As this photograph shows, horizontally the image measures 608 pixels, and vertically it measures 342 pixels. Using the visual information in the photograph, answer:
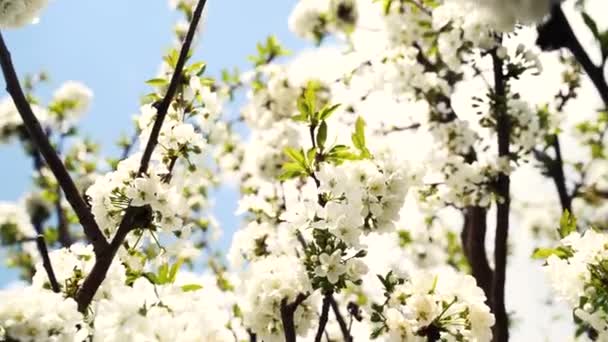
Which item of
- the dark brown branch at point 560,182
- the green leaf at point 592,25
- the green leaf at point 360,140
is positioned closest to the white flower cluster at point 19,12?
the green leaf at point 360,140

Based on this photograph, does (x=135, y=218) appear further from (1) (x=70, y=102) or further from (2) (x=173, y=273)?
(1) (x=70, y=102)

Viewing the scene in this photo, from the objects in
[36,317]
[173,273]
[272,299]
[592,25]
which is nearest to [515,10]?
[592,25]

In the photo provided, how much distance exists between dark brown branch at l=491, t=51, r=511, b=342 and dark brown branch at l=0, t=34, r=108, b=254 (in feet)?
7.56

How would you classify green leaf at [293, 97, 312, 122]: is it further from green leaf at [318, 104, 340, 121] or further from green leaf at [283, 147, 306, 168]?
green leaf at [283, 147, 306, 168]

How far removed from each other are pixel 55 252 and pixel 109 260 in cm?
48

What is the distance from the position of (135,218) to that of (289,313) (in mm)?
771

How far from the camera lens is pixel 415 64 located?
481cm

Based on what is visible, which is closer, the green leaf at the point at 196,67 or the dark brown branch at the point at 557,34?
the dark brown branch at the point at 557,34

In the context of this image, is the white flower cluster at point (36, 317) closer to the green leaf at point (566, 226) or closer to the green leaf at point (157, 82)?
the green leaf at point (157, 82)

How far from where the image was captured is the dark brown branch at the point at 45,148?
1.95m

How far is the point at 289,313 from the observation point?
2.58 meters

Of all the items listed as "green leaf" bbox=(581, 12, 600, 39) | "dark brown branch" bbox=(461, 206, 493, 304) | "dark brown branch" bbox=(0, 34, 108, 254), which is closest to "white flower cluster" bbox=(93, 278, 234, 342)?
"dark brown branch" bbox=(0, 34, 108, 254)

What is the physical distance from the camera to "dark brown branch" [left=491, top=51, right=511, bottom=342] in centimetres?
348

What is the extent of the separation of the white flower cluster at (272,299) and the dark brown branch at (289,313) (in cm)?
2
